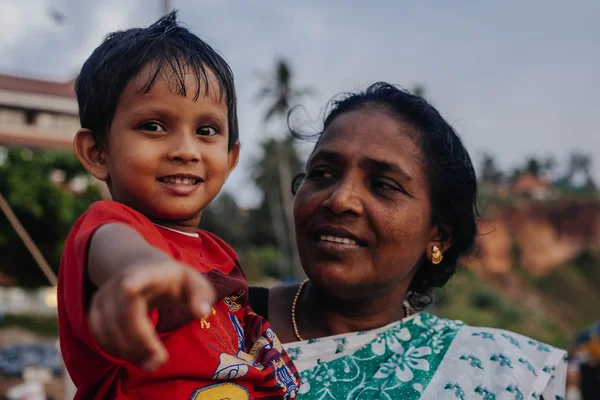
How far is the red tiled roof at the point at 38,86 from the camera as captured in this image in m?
24.5

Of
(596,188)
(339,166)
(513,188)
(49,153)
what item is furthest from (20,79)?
(596,188)

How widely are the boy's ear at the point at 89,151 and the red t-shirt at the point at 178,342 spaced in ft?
0.76

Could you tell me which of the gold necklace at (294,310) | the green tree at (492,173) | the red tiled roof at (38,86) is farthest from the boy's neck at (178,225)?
the green tree at (492,173)

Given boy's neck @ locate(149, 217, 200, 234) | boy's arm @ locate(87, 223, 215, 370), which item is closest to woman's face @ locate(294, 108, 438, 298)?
boy's neck @ locate(149, 217, 200, 234)

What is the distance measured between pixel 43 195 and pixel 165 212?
19.1 m

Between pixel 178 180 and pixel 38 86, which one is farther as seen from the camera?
pixel 38 86

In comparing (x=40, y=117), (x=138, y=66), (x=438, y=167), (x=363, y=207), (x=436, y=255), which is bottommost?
(x=40, y=117)

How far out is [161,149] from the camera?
135cm

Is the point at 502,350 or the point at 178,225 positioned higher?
the point at 178,225

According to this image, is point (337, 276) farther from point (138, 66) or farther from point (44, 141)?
point (44, 141)

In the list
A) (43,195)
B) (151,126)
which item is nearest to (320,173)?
(151,126)

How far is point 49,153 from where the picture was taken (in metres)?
19.2

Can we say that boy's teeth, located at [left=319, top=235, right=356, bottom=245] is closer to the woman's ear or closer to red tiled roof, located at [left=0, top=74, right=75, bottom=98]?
the woman's ear

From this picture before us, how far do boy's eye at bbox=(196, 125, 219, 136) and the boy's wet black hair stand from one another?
0.09 m
